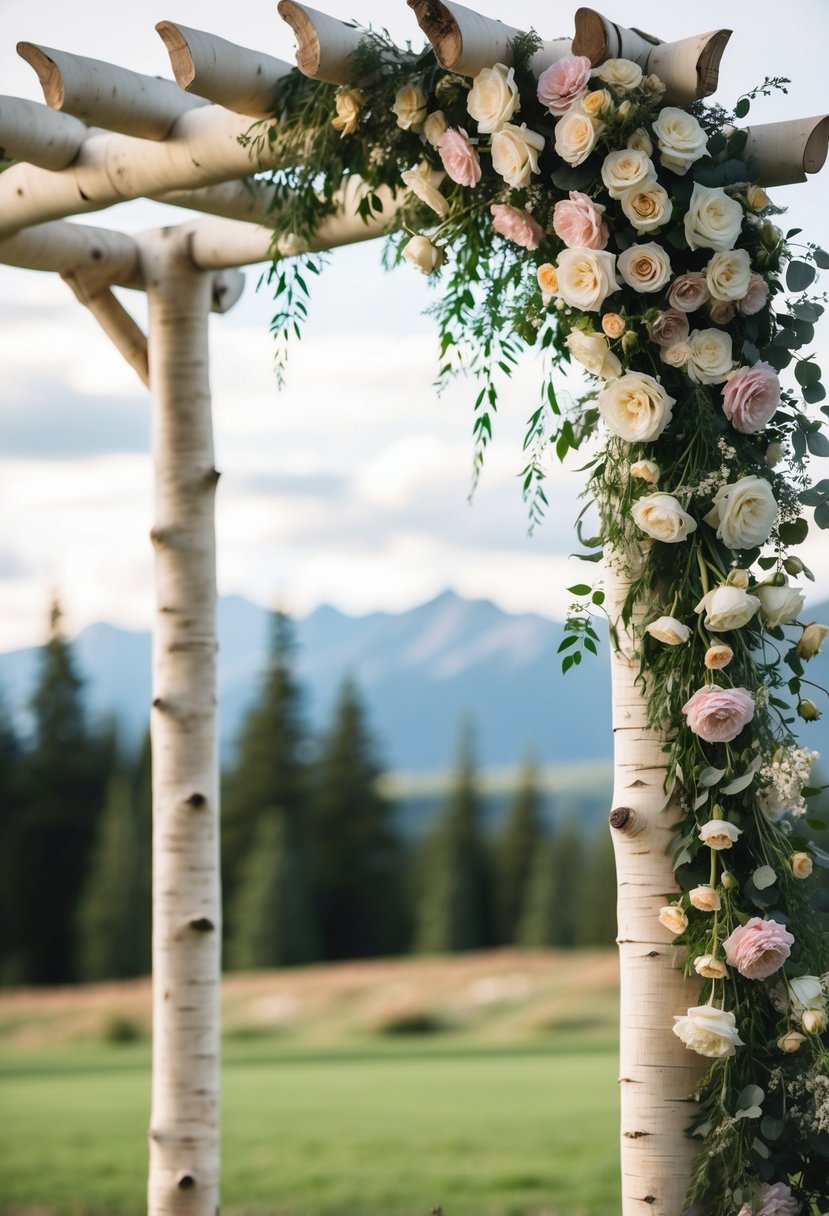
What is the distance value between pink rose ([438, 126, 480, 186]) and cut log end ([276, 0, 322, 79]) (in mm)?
262

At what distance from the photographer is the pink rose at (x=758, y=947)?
7.27ft

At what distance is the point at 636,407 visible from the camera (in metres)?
2.35

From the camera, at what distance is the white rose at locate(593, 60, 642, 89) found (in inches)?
92.9

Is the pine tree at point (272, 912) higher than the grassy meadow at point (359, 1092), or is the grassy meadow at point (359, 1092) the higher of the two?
the pine tree at point (272, 912)

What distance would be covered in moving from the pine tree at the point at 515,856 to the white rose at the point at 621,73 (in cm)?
1210

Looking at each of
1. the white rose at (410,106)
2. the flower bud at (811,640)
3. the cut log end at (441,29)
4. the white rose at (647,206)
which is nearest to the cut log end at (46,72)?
the white rose at (410,106)

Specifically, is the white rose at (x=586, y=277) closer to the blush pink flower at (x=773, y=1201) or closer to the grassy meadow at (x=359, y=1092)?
the blush pink flower at (x=773, y=1201)

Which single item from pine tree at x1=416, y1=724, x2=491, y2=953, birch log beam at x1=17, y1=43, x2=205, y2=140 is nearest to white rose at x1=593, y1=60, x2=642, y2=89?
birch log beam at x1=17, y1=43, x2=205, y2=140

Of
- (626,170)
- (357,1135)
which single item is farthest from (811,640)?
(357,1135)

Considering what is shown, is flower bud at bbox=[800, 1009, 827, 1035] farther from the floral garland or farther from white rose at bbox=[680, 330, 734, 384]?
white rose at bbox=[680, 330, 734, 384]

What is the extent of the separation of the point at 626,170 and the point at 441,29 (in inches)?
15.1

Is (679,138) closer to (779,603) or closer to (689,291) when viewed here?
(689,291)

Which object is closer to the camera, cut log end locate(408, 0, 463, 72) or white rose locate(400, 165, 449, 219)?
cut log end locate(408, 0, 463, 72)

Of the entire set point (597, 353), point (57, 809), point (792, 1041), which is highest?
point (597, 353)
